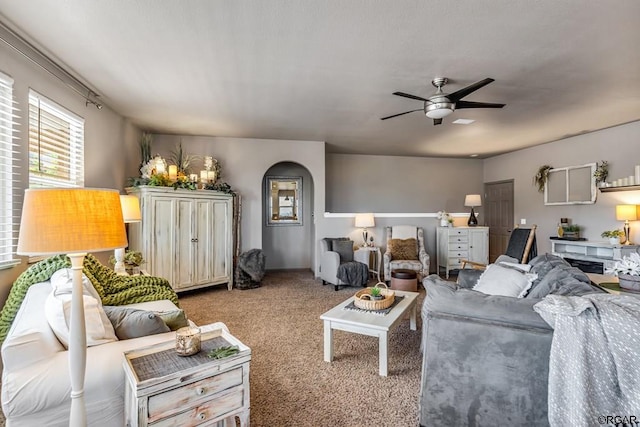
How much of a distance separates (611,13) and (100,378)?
364 centimetres

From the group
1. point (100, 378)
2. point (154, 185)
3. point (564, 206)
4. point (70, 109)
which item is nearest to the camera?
point (100, 378)

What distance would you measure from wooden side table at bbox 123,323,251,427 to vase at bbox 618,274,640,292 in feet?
9.43

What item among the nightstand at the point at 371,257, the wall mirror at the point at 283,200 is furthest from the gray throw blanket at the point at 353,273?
the wall mirror at the point at 283,200

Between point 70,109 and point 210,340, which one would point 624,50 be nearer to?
point 210,340

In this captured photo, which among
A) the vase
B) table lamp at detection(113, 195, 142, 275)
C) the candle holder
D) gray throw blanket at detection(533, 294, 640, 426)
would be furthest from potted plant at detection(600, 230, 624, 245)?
table lamp at detection(113, 195, 142, 275)

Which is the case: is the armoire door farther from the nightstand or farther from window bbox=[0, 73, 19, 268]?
the nightstand

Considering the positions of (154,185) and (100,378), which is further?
(154,185)

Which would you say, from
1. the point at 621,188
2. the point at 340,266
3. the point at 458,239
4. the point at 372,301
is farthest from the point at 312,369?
the point at 621,188

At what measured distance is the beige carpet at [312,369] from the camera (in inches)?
76.7

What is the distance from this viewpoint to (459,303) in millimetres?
1702

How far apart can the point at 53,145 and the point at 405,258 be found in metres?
4.92

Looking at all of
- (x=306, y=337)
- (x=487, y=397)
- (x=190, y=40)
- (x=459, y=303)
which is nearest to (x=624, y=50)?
(x=459, y=303)

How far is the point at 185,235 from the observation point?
451 cm

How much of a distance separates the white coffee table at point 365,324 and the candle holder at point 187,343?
130 centimetres
